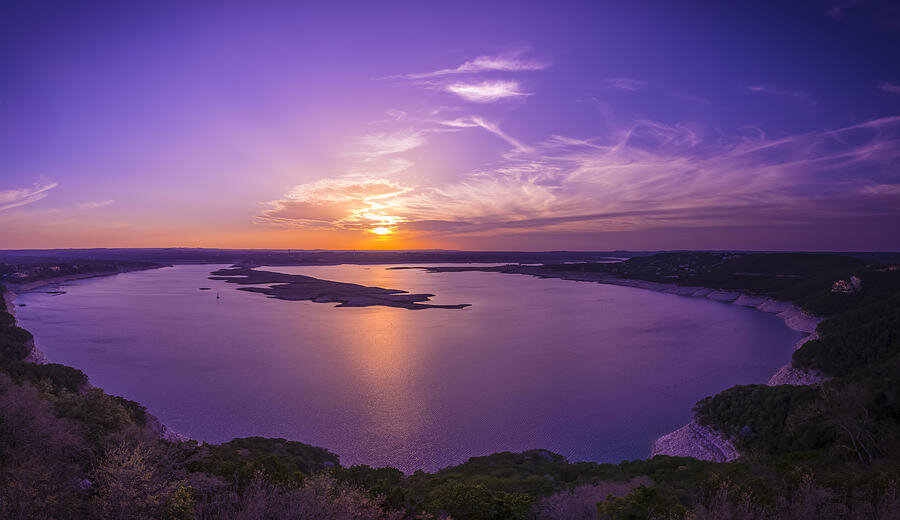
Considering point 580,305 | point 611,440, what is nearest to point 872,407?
point 611,440

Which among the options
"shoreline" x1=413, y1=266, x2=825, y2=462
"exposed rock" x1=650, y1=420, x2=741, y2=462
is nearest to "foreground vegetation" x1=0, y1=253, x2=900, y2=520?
"exposed rock" x1=650, y1=420, x2=741, y2=462

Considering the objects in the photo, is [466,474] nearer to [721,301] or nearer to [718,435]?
[718,435]

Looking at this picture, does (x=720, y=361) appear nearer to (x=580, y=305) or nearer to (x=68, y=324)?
(x=580, y=305)

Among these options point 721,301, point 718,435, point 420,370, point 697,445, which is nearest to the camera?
point 697,445

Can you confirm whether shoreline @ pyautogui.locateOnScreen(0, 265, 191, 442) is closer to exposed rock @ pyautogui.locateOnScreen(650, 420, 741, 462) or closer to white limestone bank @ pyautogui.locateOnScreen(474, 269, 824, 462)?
exposed rock @ pyautogui.locateOnScreen(650, 420, 741, 462)

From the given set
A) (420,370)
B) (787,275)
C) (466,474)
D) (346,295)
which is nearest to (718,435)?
(466,474)

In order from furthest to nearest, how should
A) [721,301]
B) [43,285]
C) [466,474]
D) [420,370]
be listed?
[43,285]
[721,301]
[420,370]
[466,474]
